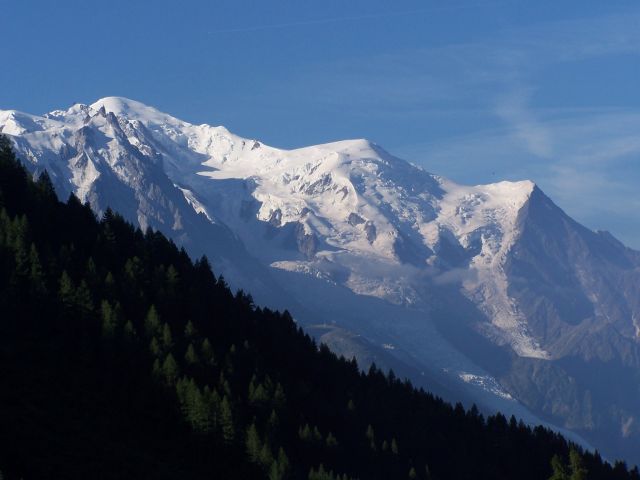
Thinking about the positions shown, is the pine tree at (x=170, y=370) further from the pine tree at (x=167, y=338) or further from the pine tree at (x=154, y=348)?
the pine tree at (x=167, y=338)

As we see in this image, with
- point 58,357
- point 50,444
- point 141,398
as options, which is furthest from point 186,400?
point 50,444

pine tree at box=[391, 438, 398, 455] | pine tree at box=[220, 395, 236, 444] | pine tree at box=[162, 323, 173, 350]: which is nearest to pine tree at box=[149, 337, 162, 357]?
pine tree at box=[162, 323, 173, 350]

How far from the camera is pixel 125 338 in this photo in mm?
171250

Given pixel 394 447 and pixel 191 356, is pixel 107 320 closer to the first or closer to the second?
pixel 191 356

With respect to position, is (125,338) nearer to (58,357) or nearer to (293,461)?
(58,357)

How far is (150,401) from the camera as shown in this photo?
158000mm

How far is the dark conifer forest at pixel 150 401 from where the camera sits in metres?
139

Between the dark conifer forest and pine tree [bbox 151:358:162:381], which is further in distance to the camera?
pine tree [bbox 151:358:162:381]

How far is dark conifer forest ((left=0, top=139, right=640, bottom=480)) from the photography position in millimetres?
139000

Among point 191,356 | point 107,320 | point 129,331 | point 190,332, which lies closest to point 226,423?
point 191,356

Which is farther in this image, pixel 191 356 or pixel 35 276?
pixel 35 276

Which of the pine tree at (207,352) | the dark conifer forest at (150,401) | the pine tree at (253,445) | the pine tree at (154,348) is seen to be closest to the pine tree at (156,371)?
the dark conifer forest at (150,401)

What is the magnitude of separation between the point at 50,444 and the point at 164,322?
56.4 meters

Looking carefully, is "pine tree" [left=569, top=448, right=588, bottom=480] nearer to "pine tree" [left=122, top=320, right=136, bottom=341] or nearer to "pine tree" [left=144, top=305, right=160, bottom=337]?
"pine tree" [left=122, top=320, right=136, bottom=341]
